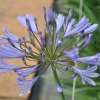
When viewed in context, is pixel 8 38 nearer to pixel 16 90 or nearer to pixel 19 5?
pixel 16 90

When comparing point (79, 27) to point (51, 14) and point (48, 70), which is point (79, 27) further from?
point (48, 70)

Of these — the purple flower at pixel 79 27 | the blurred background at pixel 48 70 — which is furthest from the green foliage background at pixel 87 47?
the purple flower at pixel 79 27

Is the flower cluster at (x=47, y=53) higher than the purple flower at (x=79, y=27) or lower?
lower

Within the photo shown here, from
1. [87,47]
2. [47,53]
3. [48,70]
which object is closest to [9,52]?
[47,53]

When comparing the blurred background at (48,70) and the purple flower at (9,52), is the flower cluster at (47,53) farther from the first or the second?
the blurred background at (48,70)

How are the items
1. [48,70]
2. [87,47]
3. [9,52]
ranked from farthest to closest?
[48,70] < [87,47] < [9,52]

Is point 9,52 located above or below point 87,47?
below

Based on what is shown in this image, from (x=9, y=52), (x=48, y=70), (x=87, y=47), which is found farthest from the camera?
(x=48, y=70)

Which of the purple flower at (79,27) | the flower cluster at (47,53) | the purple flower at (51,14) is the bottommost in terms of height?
the flower cluster at (47,53)
